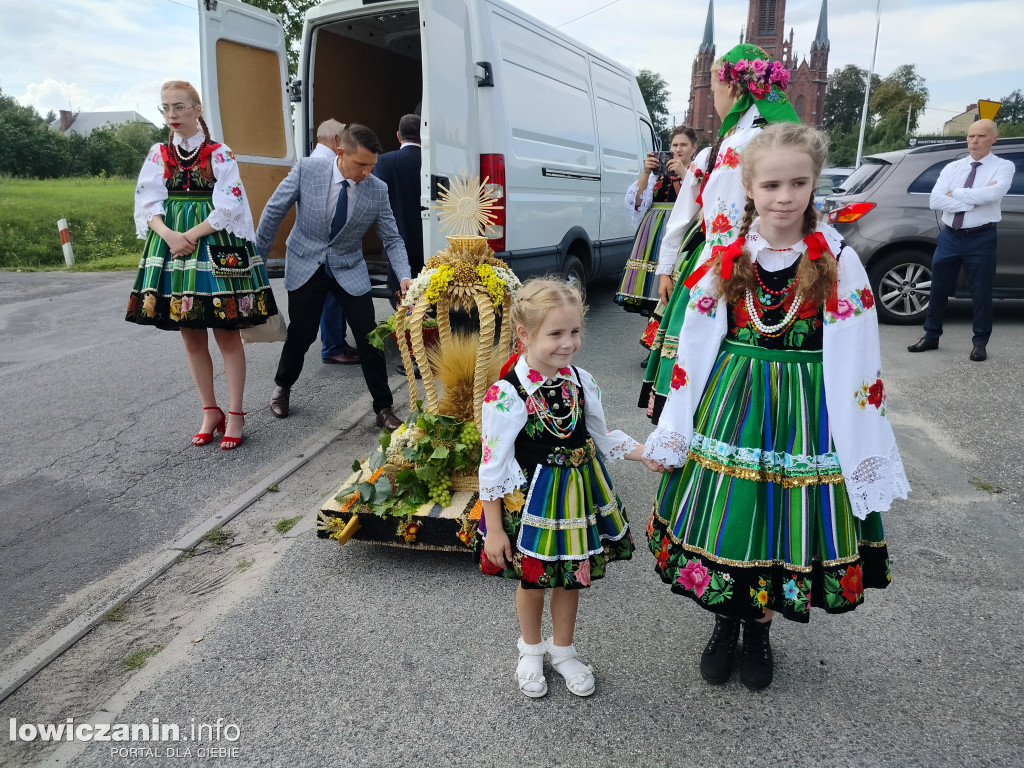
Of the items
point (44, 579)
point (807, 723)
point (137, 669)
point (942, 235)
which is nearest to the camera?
point (807, 723)

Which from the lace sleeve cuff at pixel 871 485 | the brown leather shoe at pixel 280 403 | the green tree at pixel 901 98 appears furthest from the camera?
the green tree at pixel 901 98

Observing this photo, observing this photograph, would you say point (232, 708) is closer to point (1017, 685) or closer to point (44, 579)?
point (44, 579)

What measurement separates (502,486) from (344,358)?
4.63m

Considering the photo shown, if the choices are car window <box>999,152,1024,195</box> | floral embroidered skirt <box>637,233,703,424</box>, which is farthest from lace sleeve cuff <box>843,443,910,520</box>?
car window <box>999,152,1024,195</box>

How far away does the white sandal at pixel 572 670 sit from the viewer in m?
2.36

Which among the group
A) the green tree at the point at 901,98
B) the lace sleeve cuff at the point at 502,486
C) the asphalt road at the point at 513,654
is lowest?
the asphalt road at the point at 513,654

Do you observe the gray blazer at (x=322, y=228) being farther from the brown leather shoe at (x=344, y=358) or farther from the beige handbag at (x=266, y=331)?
the brown leather shoe at (x=344, y=358)

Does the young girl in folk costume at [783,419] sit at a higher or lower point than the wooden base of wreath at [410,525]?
higher

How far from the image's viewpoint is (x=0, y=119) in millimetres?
39562

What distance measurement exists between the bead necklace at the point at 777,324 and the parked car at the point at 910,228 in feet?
21.3

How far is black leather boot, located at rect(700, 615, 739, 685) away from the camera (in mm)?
2402

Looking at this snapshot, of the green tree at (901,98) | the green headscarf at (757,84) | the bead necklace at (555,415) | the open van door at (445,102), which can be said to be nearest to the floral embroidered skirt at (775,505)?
the bead necklace at (555,415)

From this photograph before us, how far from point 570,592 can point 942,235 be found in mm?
5815

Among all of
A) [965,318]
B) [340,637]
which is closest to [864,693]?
[340,637]
